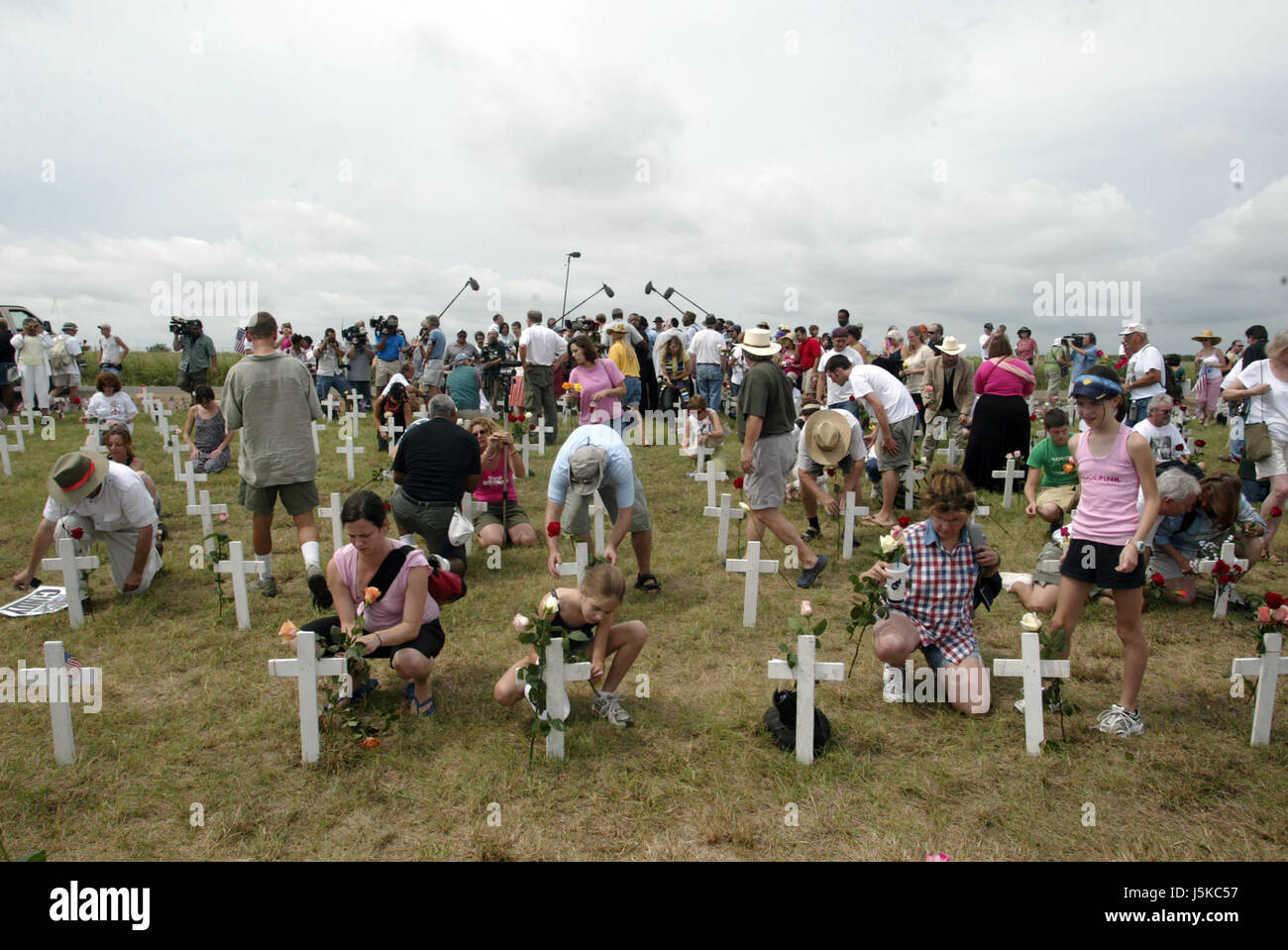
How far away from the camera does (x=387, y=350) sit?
1327cm

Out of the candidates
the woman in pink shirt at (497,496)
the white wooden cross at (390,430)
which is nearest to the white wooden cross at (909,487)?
the woman in pink shirt at (497,496)

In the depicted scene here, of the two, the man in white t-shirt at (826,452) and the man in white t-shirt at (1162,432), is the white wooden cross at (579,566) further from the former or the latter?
the man in white t-shirt at (1162,432)

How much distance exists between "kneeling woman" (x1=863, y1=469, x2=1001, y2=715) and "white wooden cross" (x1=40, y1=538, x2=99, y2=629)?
525 centimetres

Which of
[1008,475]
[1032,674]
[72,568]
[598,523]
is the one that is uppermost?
[1008,475]

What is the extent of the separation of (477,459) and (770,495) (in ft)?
7.99

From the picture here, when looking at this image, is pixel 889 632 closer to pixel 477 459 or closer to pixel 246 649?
pixel 477 459

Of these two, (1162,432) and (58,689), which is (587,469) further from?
(1162,432)

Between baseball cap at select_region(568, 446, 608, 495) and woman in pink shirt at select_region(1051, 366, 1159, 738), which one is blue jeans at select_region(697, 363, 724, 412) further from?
woman in pink shirt at select_region(1051, 366, 1159, 738)

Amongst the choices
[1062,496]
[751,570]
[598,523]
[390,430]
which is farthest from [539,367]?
[1062,496]

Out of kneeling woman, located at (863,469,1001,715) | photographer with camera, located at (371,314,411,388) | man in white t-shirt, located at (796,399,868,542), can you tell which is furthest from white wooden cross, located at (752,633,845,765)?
photographer with camera, located at (371,314,411,388)

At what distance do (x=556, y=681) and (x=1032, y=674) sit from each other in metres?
2.40

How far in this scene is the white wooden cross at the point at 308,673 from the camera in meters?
3.81

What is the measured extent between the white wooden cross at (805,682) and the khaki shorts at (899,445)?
4529mm

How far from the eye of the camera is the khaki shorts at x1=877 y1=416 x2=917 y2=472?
26.3ft
